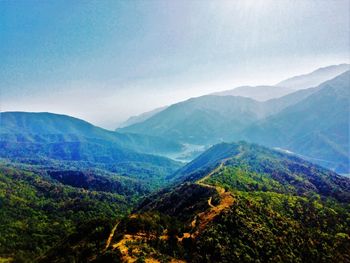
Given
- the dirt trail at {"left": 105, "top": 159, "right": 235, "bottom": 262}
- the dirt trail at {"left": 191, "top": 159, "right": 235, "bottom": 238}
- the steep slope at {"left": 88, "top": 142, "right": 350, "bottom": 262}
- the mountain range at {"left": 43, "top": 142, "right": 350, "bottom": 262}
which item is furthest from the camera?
the dirt trail at {"left": 191, "top": 159, "right": 235, "bottom": 238}

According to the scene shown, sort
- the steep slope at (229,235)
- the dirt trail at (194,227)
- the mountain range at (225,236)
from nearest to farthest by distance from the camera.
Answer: the dirt trail at (194,227) < the mountain range at (225,236) < the steep slope at (229,235)

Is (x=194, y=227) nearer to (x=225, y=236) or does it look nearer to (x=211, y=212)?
(x=225, y=236)

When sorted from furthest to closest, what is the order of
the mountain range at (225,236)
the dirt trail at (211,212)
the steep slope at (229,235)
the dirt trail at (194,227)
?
1. the dirt trail at (211,212)
2. the steep slope at (229,235)
3. the mountain range at (225,236)
4. the dirt trail at (194,227)

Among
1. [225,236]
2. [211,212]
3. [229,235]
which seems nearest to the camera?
[225,236]

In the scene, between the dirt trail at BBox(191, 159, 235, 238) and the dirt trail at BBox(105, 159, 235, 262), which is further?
the dirt trail at BBox(191, 159, 235, 238)

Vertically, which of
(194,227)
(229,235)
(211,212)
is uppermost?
(194,227)

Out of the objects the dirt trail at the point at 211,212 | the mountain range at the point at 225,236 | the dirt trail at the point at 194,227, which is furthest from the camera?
the dirt trail at the point at 211,212

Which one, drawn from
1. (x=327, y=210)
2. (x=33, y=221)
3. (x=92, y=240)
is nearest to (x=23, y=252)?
(x=33, y=221)

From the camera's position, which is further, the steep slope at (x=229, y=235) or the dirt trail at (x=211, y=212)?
the dirt trail at (x=211, y=212)

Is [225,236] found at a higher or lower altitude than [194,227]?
lower

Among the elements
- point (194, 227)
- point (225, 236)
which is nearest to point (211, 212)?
point (194, 227)

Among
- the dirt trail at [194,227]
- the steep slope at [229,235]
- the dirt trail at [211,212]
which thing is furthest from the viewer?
the dirt trail at [211,212]

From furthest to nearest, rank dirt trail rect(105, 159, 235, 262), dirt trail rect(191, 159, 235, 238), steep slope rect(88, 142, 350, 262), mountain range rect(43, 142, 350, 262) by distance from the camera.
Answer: dirt trail rect(191, 159, 235, 238), steep slope rect(88, 142, 350, 262), mountain range rect(43, 142, 350, 262), dirt trail rect(105, 159, 235, 262)
